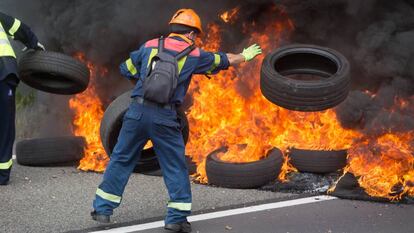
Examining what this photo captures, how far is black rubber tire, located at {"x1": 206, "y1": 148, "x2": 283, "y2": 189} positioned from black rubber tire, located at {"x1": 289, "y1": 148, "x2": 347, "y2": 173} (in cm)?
47

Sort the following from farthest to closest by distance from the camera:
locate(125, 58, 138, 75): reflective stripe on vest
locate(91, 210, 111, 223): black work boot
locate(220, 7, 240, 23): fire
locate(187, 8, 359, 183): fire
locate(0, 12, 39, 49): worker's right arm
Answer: locate(220, 7, 240, 23): fire < locate(187, 8, 359, 183): fire < locate(0, 12, 39, 49): worker's right arm < locate(125, 58, 138, 75): reflective stripe on vest < locate(91, 210, 111, 223): black work boot

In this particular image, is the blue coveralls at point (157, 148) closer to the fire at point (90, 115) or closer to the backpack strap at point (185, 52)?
the backpack strap at point (185, 52)

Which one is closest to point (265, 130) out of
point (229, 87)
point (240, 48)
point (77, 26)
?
point (229, 87)

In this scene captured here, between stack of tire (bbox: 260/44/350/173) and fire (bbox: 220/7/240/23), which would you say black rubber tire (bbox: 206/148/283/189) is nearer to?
stack of tire (bbox: 260/44/350/173)

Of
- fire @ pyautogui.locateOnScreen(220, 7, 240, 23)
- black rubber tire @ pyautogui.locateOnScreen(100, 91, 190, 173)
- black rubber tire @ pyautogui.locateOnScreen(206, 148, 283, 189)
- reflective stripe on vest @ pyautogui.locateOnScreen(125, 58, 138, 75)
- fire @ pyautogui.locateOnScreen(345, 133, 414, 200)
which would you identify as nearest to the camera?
reflective stripe on vest @ pyautogui.locateOnScreen(125, 58, 138, 75)

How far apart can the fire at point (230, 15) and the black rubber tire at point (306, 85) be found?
222cm

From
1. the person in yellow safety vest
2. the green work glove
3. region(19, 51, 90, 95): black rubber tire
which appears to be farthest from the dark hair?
the person in yellow safety vest

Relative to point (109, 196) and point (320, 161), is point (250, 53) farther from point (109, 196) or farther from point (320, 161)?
point (109, 196)

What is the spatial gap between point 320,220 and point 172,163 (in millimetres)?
1560

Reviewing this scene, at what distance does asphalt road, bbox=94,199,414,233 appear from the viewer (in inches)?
221

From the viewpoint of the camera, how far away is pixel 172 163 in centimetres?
557

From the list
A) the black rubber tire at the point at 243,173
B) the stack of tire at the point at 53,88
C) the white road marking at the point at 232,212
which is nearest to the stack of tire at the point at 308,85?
the black rubber tire at the point at 243,173

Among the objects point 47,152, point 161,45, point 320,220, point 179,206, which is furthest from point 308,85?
point 47,152

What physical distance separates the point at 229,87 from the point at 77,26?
108 inches
